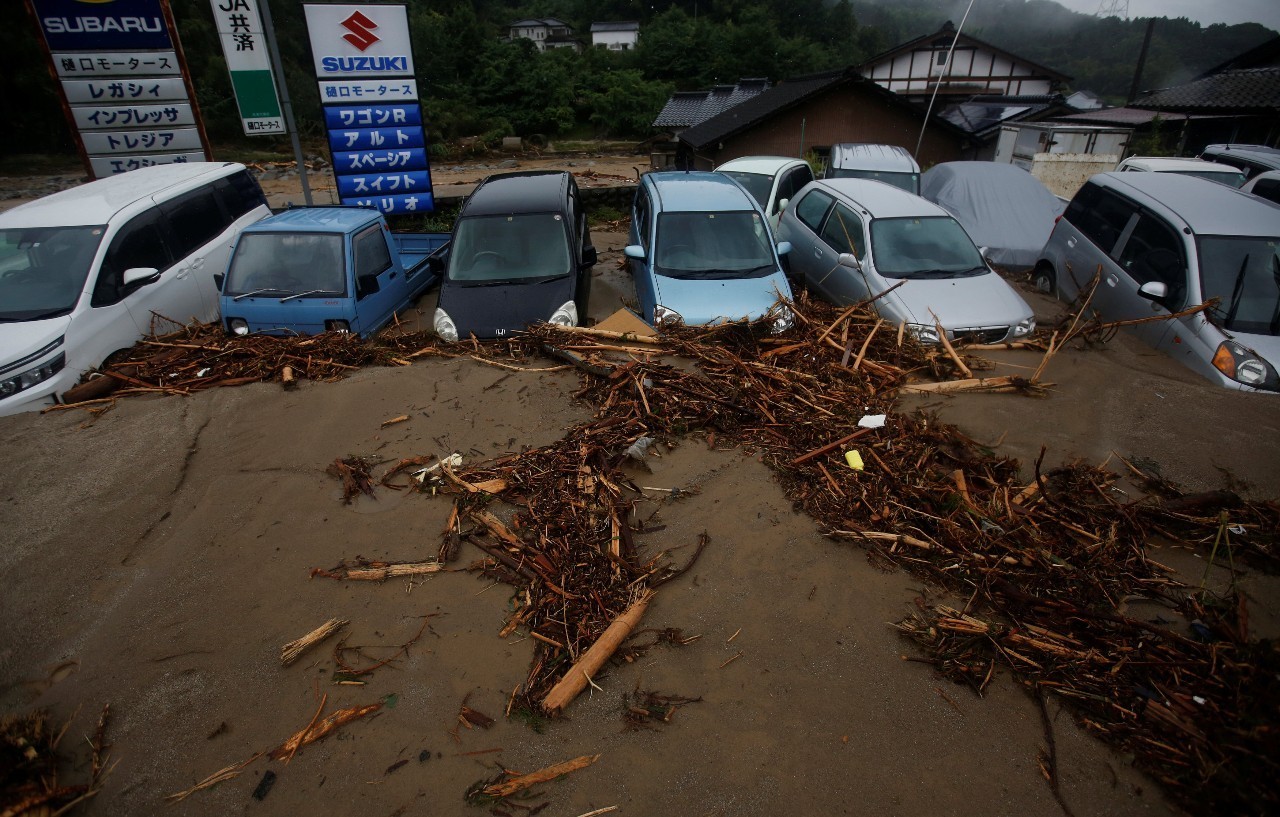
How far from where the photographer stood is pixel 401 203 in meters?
13.3

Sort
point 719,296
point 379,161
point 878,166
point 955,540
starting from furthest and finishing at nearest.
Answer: point 379,161 → point 878,166 → point 719,296 → point 955,540

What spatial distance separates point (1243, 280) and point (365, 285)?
9795 millimetres

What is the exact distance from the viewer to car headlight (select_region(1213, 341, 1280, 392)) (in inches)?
234

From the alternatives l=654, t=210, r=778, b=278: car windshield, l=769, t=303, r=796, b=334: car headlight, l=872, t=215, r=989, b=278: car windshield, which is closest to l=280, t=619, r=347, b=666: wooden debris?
l=769, t=303, r=796, b=334: car headlight

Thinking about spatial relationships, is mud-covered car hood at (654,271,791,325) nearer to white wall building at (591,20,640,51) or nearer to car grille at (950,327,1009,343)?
car grille at (950,327,1009,343)

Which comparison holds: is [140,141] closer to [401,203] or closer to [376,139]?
[376,139]

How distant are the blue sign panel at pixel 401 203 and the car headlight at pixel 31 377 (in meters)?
7.71

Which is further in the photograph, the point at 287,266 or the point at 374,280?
the point at 374,280

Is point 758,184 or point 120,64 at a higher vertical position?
point 120,64

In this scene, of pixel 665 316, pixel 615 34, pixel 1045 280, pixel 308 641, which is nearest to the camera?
pixel 308 641

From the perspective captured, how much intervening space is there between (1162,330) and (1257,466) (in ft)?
8.12

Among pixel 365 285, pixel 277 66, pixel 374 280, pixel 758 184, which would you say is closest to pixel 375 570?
pixel 365 285

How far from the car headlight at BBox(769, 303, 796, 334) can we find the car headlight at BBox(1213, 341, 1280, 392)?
13.4 ft

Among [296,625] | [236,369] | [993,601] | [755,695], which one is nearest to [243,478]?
[296,625]
